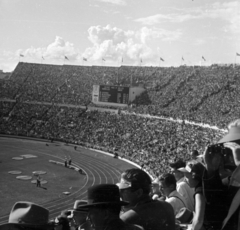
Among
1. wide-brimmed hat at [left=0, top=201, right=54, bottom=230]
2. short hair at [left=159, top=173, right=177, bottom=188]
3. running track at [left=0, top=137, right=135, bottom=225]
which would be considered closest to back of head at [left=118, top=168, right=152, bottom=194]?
wide-brimmed hat at [left=0, top=201, right=54, bottom=230]

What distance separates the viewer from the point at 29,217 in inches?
118

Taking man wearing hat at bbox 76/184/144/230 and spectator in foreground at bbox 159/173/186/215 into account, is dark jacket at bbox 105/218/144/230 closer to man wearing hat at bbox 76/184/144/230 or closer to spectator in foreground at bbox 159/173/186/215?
man wearing hat at bbox 76/184/144/230

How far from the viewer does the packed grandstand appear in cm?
3769

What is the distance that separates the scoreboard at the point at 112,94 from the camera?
183ft

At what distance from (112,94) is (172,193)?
168ft

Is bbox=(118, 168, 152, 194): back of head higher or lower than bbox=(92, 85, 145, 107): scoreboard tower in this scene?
lower

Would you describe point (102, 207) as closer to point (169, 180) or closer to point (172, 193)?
point (172, 193)

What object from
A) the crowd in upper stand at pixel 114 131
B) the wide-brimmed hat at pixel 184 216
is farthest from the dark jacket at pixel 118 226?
the crowd in upper stand at pixel 114 131

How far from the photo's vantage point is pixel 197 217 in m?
3.48

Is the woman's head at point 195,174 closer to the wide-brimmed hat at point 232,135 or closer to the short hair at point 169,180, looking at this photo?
the wide-brimmed hat at point 232,135

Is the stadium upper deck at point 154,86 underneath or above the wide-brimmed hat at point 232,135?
above

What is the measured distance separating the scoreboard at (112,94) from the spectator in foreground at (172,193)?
50281 mm

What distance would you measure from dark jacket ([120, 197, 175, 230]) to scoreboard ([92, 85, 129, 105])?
52.1 meters

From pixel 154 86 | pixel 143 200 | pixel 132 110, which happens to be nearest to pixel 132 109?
pixel 132 110
